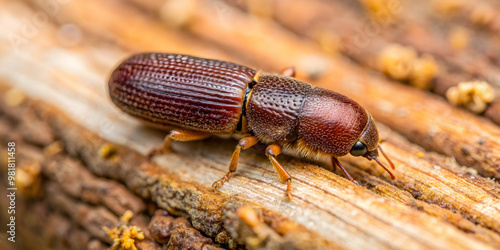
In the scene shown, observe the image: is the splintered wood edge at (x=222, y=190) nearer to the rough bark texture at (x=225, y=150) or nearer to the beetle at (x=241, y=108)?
the rough bark texture at (x=225, y=150)

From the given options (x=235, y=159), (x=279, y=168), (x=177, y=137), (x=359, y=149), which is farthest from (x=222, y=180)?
(x=359, y=149)

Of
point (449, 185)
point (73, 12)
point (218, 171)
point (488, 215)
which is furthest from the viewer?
point (73, 12)

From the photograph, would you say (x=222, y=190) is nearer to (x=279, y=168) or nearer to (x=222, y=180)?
(x=222, y=180)

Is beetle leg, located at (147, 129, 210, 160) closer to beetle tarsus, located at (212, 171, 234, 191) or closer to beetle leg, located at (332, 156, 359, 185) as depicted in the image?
beetle tarsus, located at (212, 171, 234, 191)

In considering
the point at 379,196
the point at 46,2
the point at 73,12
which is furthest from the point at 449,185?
the point at 46,2

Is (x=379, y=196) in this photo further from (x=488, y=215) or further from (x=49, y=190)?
(x=49, y=190)

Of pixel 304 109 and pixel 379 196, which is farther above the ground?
pixel 304 109
